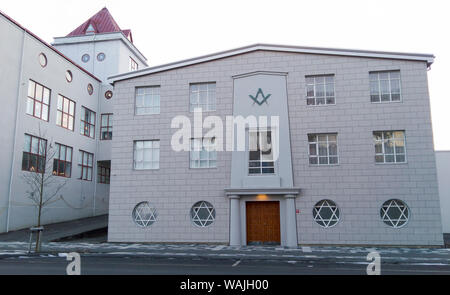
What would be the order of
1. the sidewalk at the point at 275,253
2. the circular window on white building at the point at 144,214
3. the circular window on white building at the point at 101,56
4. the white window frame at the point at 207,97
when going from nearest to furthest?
the sidewalk at the point at 275,253, the circular window on white building at the point at 144,214, the white window frame at the point at 207,97, the circular window on white building at the point at 101,56

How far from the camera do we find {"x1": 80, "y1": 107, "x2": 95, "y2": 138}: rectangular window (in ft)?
110

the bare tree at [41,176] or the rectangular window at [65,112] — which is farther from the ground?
the rectangular window at [65,112]

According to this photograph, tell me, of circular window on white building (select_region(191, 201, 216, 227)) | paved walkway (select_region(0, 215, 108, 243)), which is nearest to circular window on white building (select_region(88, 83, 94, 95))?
paved walkway (select_region(0, 215, 108, 243))

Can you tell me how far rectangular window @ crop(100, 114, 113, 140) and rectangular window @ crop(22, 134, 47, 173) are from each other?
757 cm

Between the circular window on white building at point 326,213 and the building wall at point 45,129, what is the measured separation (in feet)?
62.6

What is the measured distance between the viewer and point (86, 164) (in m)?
33.8

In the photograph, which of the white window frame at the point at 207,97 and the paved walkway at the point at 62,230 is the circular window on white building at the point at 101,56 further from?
the white window frame at the point at 207,97

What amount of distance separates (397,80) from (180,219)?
545 inches

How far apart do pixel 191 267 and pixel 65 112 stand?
22586mm

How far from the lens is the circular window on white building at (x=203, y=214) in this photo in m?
20.8

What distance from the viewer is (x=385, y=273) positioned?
38.1 feet

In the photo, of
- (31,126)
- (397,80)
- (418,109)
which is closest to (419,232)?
(418,109)

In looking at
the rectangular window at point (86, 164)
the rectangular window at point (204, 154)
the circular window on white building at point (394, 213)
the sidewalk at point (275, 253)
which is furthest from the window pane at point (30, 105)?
the circular window on white building at point (394, 213)

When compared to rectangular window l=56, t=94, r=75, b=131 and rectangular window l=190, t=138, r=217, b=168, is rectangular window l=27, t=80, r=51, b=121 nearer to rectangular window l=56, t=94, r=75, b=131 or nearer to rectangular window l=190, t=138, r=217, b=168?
rectangular window l=56, t=94, r=75, b=131
